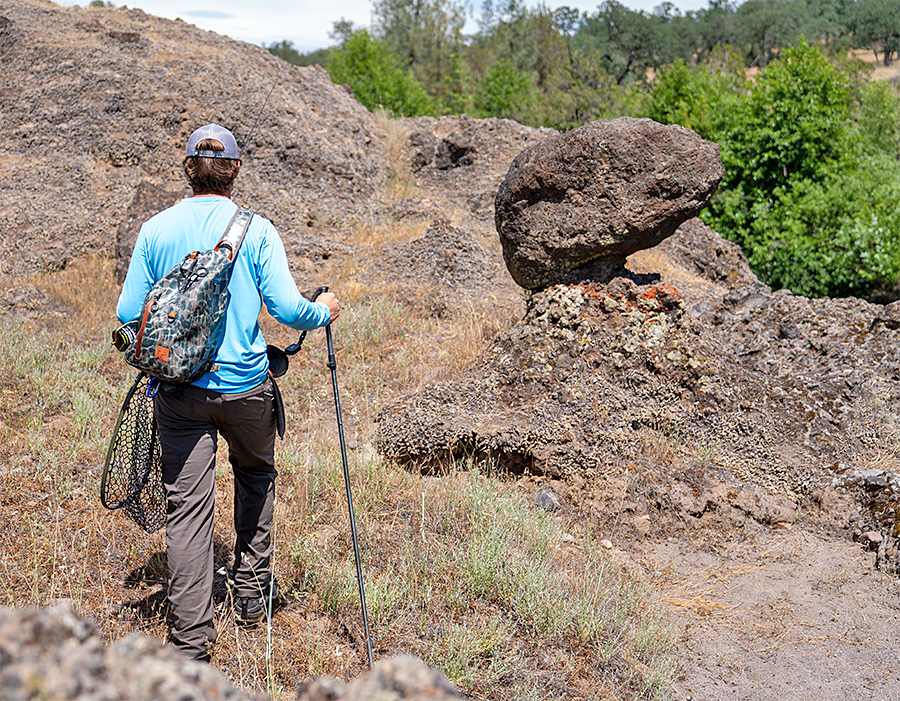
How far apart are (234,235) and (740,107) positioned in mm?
12114

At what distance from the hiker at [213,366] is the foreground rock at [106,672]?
1.64 metres

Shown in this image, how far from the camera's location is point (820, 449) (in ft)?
16.7

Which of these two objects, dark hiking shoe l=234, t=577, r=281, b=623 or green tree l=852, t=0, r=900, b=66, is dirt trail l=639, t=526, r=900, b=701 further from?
green tree l=852, t=0, r=900, b=66

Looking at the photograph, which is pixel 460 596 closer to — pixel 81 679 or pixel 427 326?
pixel 81 679

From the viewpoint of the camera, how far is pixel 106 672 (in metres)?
0.94

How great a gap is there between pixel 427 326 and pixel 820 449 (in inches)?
156

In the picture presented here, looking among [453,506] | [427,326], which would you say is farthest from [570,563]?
[427,326]

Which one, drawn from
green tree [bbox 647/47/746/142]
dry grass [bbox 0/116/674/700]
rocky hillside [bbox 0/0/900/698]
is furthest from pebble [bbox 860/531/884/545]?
green tree [bbox 647/47/746/142]

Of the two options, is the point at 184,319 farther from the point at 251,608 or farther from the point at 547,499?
the point at 547,499

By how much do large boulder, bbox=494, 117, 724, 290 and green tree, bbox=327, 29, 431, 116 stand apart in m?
18.4

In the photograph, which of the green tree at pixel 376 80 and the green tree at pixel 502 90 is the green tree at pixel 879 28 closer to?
the green tree at pixel 502 90

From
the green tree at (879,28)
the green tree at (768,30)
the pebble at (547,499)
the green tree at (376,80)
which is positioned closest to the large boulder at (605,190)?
the pebble at (547,499)

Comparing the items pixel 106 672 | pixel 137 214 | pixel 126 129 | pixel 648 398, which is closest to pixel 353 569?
pixel 106 672

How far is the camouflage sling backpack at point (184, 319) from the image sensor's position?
241cm
